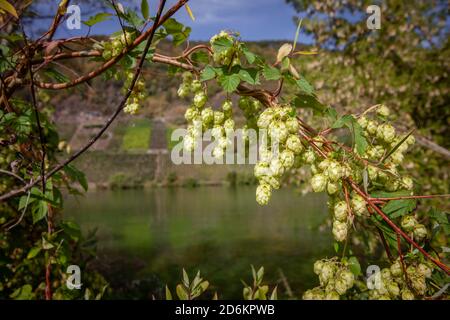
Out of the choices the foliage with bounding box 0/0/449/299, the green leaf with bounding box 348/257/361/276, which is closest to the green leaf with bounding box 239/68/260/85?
the foliage with bounding box 0/0/449/299

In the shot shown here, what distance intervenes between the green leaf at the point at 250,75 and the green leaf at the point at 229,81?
0.01 metres

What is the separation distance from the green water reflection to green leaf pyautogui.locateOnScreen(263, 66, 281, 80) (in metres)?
4.75

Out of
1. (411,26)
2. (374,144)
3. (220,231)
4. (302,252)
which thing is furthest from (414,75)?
(220,231)

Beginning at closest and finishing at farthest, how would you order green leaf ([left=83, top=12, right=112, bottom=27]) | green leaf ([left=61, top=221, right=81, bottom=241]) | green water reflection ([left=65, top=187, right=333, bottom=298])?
green leaf ([left=83, top=12, right=112, bottom=27]) → green leaf ([left=61, top=221, right=81, bottom=241]) → green water reflection ([left=65, top=187, right=333, bottom=298])

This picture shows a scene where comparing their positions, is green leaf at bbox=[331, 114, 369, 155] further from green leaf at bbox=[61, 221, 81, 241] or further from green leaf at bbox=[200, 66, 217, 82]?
green leaf at bbox=[61, 221, 81, 241]

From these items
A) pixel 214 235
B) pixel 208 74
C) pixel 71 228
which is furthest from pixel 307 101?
pixel 214 235

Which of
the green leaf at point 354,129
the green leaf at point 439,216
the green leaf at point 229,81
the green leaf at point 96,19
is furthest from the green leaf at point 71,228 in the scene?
the green leaf at point 439,216

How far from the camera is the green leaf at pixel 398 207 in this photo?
2.60ft

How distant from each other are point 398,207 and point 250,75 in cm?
45

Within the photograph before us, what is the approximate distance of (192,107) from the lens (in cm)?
92

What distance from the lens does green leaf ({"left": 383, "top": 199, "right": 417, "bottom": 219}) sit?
0.79m

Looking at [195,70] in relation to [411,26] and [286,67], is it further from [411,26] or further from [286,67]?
[411,26]

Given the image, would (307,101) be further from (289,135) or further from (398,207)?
(398,207)
